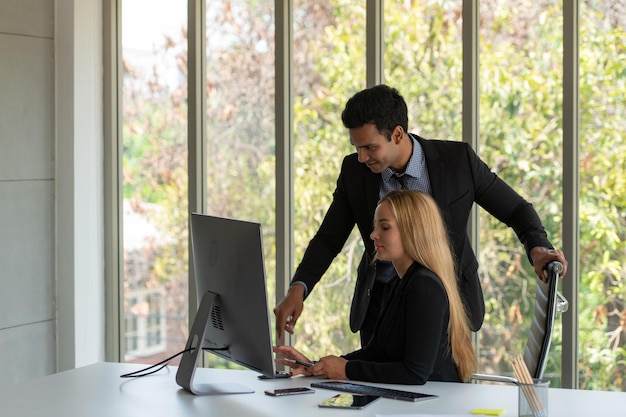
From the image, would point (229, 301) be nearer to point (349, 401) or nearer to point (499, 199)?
point (349, 401)

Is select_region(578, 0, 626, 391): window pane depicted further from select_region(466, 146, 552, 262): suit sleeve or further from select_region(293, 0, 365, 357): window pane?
select_region(293, 0, 365, 357): window pane

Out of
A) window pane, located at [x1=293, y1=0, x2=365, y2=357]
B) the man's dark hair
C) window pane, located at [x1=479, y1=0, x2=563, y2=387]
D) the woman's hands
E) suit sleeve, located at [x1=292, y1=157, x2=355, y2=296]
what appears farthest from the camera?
window pane, located at [x1=293, y1=0, x2=365, y2=357]

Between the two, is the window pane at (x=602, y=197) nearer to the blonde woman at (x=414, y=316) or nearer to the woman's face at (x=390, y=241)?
the blonde woman at (x=414, y=316)

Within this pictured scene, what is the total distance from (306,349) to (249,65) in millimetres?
1465

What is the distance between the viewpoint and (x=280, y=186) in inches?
178

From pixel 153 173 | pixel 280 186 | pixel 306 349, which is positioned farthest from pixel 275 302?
pixel 153 173

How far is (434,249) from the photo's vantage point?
2811mm

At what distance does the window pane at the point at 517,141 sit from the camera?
157 inches

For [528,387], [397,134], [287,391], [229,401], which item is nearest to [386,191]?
[397,134]

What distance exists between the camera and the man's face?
10.3 feet

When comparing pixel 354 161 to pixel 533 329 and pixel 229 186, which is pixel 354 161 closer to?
pixel 533 329

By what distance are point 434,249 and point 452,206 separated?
20.3 inches

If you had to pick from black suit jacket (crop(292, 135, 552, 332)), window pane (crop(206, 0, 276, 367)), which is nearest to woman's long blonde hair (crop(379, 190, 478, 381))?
black suit jacket (crop(292, 135, 552, 332))

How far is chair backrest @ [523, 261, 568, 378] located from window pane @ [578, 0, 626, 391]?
1240mm
